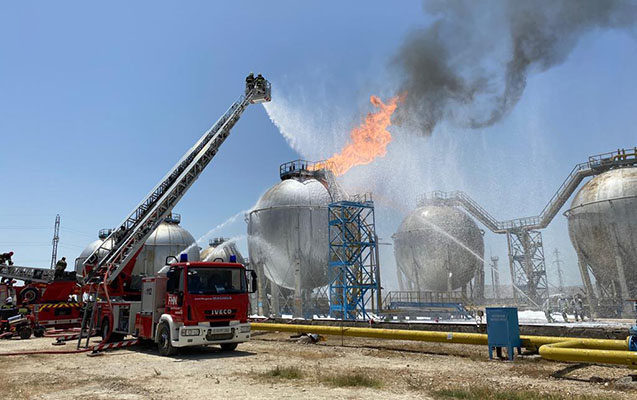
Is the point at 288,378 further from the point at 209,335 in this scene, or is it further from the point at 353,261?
the point at 353,261

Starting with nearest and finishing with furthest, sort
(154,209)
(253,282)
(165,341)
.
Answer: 1. (165,341)
2. (253,282)
3. (154,209)

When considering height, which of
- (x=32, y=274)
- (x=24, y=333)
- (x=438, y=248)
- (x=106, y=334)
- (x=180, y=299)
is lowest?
(x=24, y=333)

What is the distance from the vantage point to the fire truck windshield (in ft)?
44.1

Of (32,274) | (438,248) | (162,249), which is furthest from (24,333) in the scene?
(438,248)

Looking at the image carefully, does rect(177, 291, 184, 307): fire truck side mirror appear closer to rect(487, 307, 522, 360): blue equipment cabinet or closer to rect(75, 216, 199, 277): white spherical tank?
rect(487, 307, 522, 360): blue equipment cabinet

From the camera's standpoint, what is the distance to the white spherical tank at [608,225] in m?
29.2

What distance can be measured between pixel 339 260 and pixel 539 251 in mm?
24086

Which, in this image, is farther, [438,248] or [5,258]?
[438,248]

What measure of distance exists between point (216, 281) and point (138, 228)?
7206 millimetres

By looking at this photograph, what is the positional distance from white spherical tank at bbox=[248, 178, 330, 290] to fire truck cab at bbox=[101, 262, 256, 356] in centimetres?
1818

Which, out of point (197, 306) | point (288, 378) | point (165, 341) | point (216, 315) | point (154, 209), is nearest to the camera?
point (288, 378)

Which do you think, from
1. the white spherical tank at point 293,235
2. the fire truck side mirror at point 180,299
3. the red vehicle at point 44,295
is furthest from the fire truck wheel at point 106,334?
the white spherical tank at point 293,235

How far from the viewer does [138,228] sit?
19.2 metres

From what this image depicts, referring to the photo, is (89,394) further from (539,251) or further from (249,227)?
(539,251)
